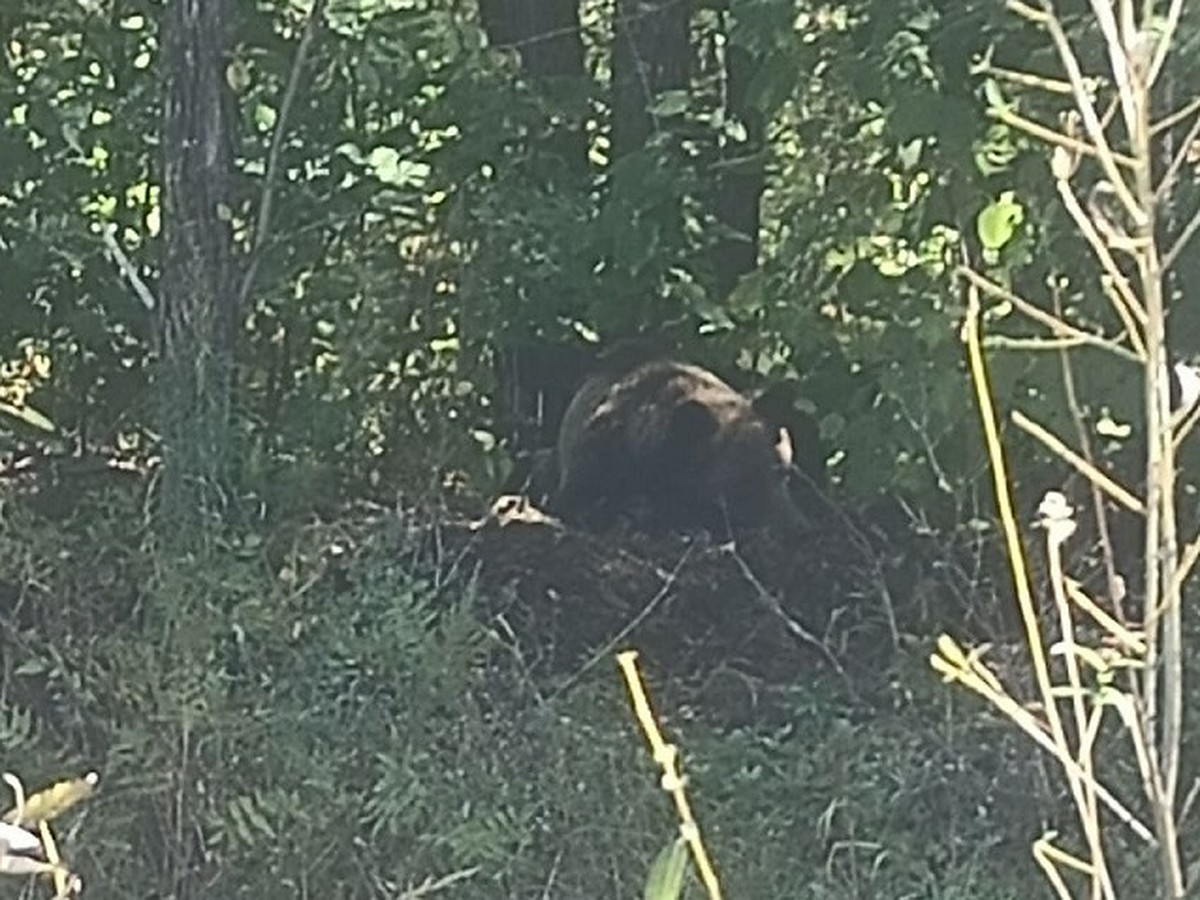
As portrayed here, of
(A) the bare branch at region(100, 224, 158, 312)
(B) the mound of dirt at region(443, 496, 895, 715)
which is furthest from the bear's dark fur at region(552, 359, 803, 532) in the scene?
(A) the bare branch at region(100, 224, 158, 312)

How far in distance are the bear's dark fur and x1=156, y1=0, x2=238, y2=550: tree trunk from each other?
1382 millimetres

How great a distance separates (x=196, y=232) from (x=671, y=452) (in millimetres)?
2000

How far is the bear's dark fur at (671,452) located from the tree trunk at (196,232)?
1382 mm

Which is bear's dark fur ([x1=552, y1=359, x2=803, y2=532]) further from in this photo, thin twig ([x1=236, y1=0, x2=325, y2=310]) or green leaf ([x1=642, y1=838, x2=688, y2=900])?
green leaf ([x1=642, y1=838, x2=688, y2=900])

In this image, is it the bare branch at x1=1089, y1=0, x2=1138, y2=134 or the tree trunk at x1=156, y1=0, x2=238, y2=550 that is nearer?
the bare branch at x1=1089, y1=0, x2=1138, y2=134

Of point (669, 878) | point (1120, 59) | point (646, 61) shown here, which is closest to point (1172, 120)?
point (1120, 59)

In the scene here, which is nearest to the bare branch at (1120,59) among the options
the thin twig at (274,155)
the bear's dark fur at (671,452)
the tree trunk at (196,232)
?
the tree trunk at (196,232)

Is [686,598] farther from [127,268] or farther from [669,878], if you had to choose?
[669,878]

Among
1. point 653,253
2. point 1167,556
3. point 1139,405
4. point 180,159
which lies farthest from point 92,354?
point 1167,556

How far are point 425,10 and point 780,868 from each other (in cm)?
244

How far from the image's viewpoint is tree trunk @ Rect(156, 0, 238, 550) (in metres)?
5.44

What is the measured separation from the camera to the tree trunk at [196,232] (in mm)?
5438

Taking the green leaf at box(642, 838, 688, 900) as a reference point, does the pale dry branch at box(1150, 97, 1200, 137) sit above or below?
above

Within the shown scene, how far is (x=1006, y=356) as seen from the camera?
211 inches
